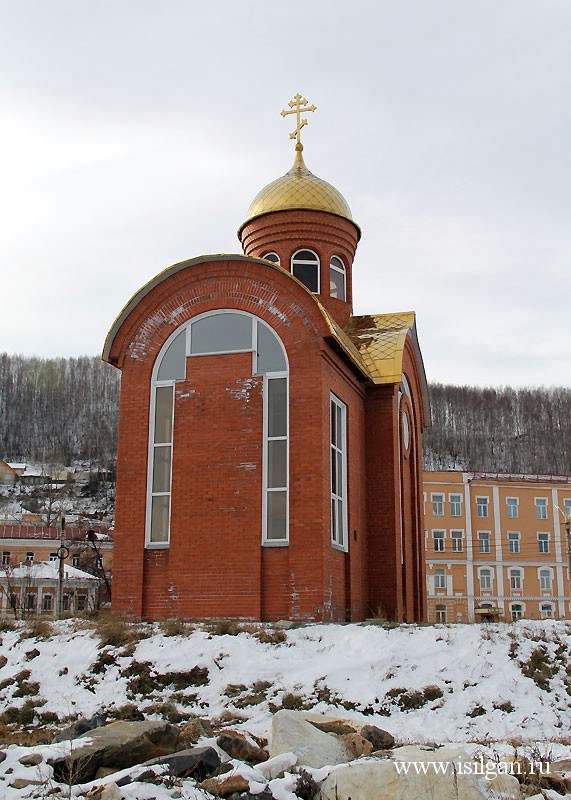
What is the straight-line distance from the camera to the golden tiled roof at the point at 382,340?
16.5 metres

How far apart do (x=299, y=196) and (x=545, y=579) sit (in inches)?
1169

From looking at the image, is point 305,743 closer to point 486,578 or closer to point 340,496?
point 340,496

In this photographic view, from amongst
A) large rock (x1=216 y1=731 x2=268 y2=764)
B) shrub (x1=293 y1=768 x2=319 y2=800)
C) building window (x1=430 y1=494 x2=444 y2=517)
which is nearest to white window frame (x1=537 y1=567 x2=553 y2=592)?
building window (x1=430 y1=494 x2=444 y2=517)

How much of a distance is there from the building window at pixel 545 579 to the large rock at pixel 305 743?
38.0 metres

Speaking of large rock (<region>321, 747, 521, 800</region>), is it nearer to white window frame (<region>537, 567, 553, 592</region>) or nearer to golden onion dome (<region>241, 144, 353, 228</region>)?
golden onion dome (<region>241, 144, 353, 228</region>)

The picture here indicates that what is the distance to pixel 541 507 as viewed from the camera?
44531 mm

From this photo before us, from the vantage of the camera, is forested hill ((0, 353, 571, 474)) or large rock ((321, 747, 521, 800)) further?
forested hill ((0, 353, 571, 474))

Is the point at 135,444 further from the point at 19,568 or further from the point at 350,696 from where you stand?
the point at 19,568

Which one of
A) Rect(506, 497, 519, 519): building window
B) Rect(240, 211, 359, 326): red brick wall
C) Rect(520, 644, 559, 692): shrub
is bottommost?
Rect(520, 644, 559, 692): shrub

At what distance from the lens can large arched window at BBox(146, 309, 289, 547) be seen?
13.4m

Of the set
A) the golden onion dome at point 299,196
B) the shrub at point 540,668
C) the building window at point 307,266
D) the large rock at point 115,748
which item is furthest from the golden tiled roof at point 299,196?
the large rock at point 115,748

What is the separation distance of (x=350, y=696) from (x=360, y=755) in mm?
2587

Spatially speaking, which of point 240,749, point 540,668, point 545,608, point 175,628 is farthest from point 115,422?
point 240,749

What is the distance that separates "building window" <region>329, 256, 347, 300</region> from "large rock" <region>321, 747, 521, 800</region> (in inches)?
550
